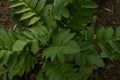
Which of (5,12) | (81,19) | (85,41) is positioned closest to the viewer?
(81,19)

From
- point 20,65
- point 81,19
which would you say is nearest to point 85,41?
point 81,19

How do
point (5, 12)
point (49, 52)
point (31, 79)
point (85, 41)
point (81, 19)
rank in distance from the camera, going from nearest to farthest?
1. point (49, 52)
2. point (81, 19)
3. point (85, 41)
4. point (31, 79)
5. point (5, 12)

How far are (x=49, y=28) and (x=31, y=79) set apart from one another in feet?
2.10

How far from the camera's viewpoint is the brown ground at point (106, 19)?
2729mm

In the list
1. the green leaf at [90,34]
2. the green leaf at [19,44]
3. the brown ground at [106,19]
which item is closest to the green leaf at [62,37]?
the green leaf at [19,44]

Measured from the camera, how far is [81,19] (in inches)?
87.7

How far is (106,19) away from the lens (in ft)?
10.2

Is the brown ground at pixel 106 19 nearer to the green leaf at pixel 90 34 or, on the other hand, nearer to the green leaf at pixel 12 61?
the green leaf at pixel 90 34

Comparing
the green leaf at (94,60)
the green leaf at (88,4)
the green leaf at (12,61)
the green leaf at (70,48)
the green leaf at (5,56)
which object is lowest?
the green leaf at (94,60)

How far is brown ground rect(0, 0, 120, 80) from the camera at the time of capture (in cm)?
273

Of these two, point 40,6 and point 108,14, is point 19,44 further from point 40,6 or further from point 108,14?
point 108,14

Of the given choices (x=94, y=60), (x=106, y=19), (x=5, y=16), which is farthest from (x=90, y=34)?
(x=5, y=16)

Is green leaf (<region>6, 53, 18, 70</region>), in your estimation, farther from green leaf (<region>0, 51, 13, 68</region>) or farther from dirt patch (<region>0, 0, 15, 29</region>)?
dirt patch (<region>0, 0, 15, 29</region>)

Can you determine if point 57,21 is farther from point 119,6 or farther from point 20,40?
point 119,6
